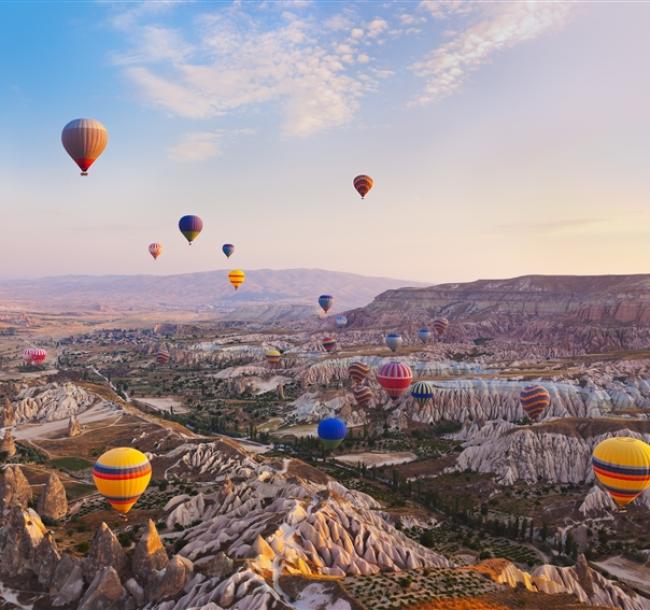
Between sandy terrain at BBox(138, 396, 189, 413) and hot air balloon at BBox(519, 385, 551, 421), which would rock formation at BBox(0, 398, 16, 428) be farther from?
hot air balloon at BBox(519, 385, 551, 421)

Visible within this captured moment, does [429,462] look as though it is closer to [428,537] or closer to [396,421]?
[396,421]

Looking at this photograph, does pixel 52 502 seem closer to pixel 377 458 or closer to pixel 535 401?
pixel 377 458

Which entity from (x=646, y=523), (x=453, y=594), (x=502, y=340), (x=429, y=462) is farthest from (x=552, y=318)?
(x=453, y=594)

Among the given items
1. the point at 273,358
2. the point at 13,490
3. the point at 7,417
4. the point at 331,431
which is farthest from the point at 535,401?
the point at 273,358

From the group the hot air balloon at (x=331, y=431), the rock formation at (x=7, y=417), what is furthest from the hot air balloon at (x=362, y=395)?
the rock formation at (x=7, y=417)

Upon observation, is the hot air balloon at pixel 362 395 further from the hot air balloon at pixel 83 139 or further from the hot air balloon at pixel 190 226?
the hot air balloon at pixel 83 139

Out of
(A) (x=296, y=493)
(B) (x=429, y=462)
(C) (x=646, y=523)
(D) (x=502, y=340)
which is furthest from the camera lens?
(D) (x=502, y=340)

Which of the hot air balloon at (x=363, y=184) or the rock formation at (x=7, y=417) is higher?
the hot air balloon at (x=363, y=184)
